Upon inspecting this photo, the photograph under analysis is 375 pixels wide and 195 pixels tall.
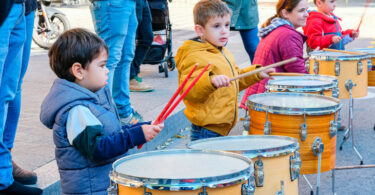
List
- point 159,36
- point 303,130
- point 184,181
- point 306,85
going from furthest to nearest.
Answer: point 159,36
point 306,85
point 303,130
point 184,181

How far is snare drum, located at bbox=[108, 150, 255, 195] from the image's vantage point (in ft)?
7.14

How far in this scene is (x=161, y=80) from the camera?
25.2 ft

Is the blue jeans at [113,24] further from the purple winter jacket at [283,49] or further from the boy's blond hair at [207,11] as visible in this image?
the purple winter jacket at [283,49]

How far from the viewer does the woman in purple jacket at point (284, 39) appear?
201 inches

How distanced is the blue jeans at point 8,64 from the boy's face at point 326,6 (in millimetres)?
3896

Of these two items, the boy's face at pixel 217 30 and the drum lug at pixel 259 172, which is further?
the boy's face at pixel 217 30

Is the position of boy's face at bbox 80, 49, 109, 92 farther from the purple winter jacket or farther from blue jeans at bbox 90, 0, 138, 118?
the purple winter jacket

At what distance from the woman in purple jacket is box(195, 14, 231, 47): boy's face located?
1.26m

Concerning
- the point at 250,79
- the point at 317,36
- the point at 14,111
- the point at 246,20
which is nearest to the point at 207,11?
the point at 250,79

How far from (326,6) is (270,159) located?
4.06 m

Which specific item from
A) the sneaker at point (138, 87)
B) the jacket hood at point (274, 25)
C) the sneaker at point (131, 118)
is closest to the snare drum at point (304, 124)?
the sneaker at point (131, 118)

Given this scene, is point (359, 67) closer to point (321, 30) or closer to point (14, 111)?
point (321, 30)

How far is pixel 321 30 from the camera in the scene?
20.7 ft

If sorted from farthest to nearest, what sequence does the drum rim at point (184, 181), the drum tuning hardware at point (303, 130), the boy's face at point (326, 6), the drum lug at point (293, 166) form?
1. the boy's face at point (326, 6)
2. the drum tuning hardware at point (303, 130)
3. the drum lug at point (293, 166)
4. the drum rim at point (184, 181)
